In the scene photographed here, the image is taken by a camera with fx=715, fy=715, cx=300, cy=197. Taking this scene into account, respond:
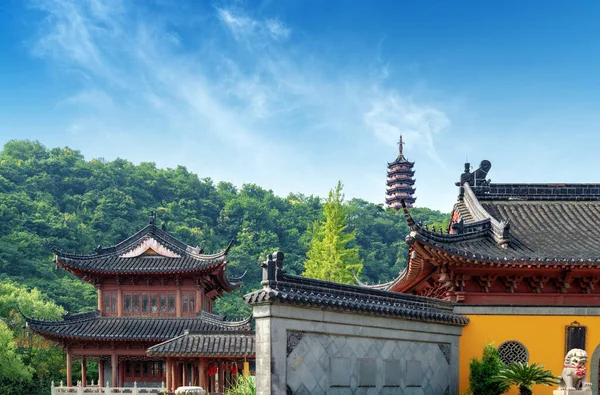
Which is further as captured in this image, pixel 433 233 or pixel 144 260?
pixel 144 260

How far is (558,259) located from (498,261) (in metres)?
1.22

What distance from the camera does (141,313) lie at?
32875 mm

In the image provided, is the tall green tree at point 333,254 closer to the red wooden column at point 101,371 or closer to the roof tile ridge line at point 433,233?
the red wooden column at point 101,371

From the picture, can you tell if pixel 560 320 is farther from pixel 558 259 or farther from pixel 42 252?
pixel 42 252

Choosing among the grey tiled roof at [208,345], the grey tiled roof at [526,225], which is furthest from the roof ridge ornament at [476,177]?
the grey tiled roof at [208,345]

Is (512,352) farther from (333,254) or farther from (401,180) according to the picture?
(401,180)

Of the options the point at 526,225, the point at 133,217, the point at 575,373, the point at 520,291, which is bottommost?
the point at 575,373

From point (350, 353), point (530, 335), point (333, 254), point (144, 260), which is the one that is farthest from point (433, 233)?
point (333, 254)

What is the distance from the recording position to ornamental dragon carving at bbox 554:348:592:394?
1308cm

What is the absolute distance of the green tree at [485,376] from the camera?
14.8 metres

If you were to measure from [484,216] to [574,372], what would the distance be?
4.78 metres

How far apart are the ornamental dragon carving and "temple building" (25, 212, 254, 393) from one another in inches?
717

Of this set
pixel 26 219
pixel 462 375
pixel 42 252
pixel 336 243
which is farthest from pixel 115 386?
pixel 26 219

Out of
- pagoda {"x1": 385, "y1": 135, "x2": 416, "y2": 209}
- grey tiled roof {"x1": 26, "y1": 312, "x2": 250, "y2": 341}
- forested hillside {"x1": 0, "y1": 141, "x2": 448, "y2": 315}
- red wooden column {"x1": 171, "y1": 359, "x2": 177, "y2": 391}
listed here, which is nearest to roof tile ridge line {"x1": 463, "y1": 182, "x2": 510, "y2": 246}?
grey tiled roof {"x1": 26, "y1": 312, "x2": 250, "y2": 341}
